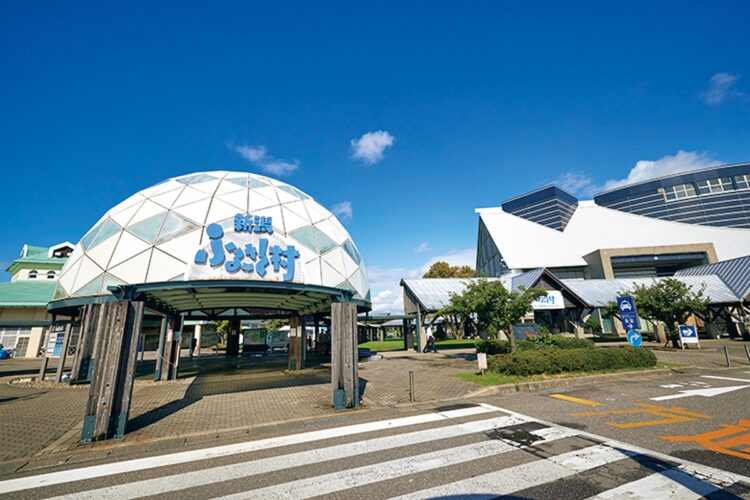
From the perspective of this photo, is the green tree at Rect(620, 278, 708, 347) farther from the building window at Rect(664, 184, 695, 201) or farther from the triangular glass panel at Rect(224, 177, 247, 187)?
the building window at Rect(664, 184, 695, 201)

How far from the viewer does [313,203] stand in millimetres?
17812

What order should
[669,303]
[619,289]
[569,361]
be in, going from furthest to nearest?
[619,289]
[669,303]
[569,361]

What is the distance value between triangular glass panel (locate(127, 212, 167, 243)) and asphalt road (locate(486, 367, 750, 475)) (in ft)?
46.3

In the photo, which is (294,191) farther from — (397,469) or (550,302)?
(550,302)

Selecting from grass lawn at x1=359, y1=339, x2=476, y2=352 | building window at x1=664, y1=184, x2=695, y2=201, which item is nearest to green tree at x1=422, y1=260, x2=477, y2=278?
grass lawn at x1=359, y1=339, x2=476, y2=352

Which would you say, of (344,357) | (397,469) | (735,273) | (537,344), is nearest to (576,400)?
(344,357)

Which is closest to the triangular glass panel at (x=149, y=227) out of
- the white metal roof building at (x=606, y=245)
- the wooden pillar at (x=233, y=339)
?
the wooden pillar at (x=233, y=339)

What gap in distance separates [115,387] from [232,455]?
144 inches

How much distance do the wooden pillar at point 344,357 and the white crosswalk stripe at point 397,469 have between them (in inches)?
90.2

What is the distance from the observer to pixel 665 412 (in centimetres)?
752

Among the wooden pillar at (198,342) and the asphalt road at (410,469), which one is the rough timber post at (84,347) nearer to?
the asphalt road at (410,469)

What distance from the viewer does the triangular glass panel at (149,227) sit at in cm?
1267

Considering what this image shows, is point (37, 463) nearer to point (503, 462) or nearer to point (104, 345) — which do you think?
point (104, 345)

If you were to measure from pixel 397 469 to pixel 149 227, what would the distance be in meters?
13.5
